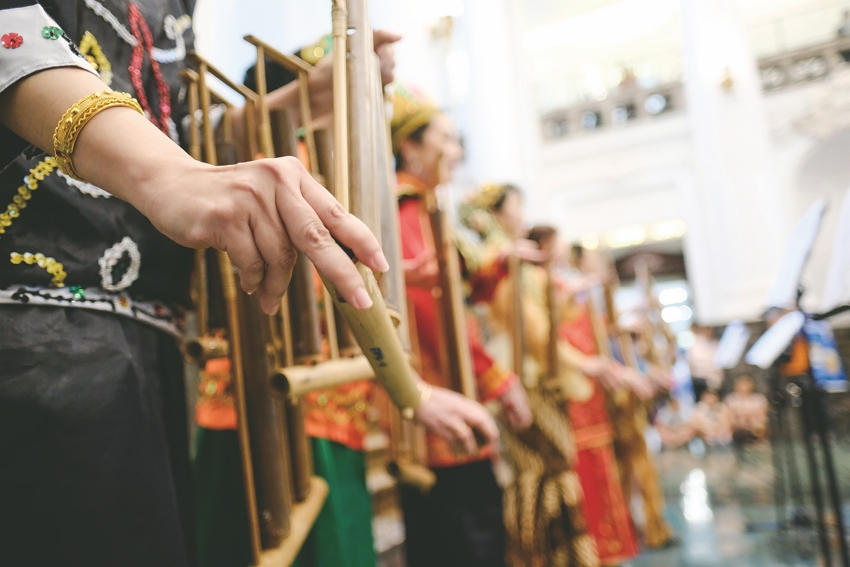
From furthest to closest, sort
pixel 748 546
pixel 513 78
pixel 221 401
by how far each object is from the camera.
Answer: pixel 513 78
pixel 748 546
pixel 221 401

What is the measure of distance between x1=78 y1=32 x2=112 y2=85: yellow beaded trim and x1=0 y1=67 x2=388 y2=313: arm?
0.76 feet

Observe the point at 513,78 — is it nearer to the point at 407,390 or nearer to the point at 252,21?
the point at 252,21

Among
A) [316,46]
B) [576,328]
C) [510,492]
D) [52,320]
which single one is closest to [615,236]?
[576,328]

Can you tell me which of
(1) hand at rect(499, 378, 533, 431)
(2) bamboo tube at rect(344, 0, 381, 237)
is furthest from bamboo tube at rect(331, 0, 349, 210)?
(1) hand at rect(499, 378, 533, 431)

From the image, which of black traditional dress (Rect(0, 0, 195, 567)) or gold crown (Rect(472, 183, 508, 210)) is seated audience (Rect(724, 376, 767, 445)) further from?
black traditional dress (Rect(0, 0, 195, 567))

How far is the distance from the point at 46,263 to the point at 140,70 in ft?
0.96

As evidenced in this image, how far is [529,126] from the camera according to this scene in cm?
618

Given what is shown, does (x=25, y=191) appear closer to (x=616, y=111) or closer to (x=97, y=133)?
(x=97, y=133)

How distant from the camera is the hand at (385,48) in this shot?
81cm

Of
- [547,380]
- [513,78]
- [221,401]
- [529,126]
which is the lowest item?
[547,380]

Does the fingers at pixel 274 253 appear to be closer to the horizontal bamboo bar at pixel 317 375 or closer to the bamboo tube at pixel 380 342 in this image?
the bamboo tube at pixel 380 342

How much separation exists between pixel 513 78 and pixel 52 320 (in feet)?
20.0

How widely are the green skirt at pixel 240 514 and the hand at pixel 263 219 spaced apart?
534mm

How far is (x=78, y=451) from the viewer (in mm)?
530
